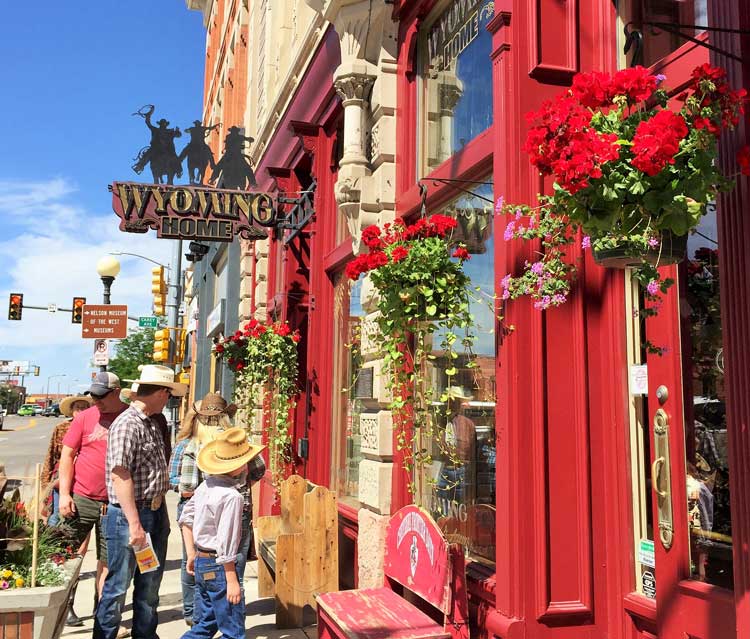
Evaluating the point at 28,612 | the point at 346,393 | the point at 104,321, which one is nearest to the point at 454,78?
the point at 346,393

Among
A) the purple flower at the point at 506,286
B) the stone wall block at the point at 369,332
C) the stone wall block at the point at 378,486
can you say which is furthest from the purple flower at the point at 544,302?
the stone wall block at the point at 378,486

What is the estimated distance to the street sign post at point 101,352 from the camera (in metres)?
15.4

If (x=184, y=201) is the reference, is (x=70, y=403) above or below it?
below

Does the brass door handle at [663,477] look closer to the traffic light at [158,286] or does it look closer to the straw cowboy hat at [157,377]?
the straw cowboy hat at [157,377]

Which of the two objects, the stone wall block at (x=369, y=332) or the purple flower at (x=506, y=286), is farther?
the stone wall block at (x=369, y=332)

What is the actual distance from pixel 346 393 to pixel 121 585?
3581 mm

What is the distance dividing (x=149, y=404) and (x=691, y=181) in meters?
3.81

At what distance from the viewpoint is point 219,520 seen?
4.48 meters

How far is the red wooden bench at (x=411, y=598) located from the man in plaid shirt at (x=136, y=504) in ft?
4.03

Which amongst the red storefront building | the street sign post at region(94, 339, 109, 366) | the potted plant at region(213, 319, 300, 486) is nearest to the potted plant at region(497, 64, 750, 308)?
the red storefront building

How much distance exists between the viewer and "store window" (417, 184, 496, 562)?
4.73 metres

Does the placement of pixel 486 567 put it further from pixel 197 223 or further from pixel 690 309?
pixel 197 223

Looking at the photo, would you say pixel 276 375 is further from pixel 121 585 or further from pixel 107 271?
pixel 107 271

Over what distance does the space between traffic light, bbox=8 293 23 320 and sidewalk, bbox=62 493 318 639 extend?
17405 mm
